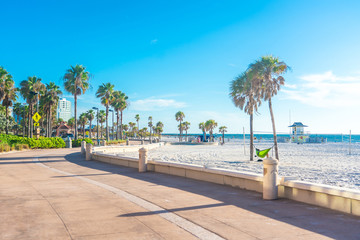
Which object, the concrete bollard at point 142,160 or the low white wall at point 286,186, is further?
the concrete bollard at point 142,160

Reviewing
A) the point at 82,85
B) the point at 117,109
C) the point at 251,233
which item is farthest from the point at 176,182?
the point at 117,109

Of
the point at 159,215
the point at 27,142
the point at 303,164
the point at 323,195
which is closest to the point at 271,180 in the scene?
the point at 323,195

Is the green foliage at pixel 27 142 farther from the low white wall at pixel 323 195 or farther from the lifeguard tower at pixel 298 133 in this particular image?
the lifeguard tower at pixel 298 133

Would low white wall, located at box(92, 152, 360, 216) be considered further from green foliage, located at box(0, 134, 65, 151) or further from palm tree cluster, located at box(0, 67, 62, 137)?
palm tree cluster, located at box(0, 67, 62, 137)

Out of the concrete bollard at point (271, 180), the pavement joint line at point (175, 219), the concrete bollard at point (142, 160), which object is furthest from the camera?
the concrete bollard at point (142, 160)

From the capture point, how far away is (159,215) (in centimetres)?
641

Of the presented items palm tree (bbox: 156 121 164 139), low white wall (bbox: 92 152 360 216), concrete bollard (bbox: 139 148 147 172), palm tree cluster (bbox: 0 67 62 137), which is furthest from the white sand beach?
palm tree (bbox: 156 121 164 139)

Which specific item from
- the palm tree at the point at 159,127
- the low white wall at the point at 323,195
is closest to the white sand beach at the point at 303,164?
the low white wall at the point at 323,195

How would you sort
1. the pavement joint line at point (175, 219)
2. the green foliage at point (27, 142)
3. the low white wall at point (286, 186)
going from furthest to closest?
the green foliage at point (27, 142) < the low white wall at point (286, 186) < the pavement joint line at point (175, 219)

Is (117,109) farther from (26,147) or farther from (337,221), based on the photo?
(337,221)

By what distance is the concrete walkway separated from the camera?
5.21 meters

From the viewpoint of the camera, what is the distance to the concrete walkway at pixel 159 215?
17.1 feet

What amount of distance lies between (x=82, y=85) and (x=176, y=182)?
128 feet

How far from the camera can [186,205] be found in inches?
289
